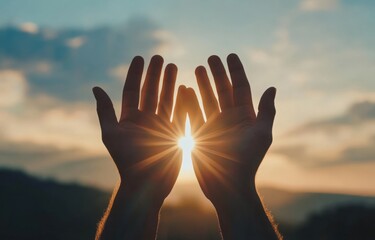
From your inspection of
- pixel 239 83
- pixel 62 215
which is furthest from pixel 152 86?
pixel 62 215

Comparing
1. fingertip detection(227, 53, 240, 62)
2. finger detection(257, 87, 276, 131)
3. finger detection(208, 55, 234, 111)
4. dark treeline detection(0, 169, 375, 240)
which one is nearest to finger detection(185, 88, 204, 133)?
finger detection(208, 55, 234, 111)

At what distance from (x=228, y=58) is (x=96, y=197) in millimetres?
52264

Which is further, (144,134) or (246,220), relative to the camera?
(144,134)

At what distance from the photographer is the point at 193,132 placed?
600cm

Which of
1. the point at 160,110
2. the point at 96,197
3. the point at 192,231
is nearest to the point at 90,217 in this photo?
the point at 96,197

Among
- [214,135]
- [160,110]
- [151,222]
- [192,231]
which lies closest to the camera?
[151,222]

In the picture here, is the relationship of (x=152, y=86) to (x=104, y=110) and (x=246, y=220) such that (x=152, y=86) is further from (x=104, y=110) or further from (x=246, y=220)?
(x=246, y=220)

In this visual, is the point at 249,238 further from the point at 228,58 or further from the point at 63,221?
the point at 63,221

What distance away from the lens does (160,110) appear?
6.13m

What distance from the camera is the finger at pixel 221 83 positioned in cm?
598

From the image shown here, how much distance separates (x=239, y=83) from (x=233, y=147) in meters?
0.92

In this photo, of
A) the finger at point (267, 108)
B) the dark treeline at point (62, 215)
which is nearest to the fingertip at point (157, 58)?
the finger at point (267, 108)

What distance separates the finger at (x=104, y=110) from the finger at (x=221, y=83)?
1513 mm

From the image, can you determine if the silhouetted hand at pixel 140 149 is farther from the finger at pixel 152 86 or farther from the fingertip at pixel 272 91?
the fingertip at pixel 272 91
